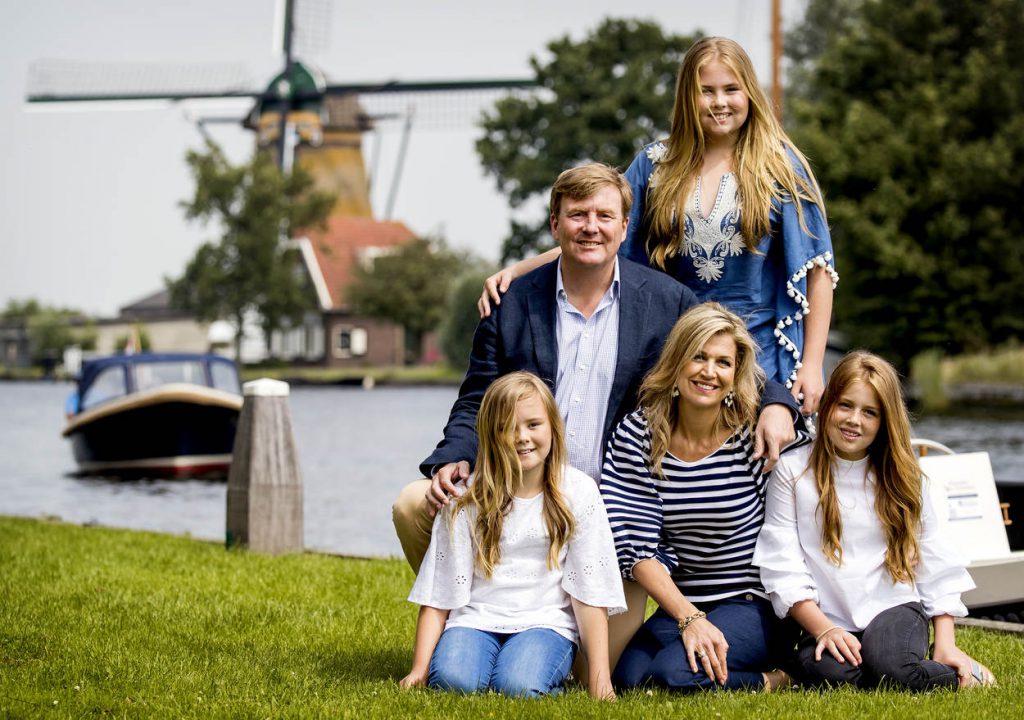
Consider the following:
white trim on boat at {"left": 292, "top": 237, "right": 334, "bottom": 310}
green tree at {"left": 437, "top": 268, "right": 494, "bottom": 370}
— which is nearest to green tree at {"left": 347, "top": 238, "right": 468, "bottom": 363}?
white trim on boat at {"left": 292, "top": 237, "right": 334, "bottom": 310}

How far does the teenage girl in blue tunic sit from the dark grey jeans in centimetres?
66

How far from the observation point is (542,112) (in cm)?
4228

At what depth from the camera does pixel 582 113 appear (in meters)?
41.6

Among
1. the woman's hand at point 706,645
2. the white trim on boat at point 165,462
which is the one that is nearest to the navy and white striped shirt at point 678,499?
the woman's hand at point 706,645

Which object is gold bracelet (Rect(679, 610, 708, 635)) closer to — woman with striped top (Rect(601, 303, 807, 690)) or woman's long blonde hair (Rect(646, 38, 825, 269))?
woman with striped top (Rect(601, 303, 807, 690))

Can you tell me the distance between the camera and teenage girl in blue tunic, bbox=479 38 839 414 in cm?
404

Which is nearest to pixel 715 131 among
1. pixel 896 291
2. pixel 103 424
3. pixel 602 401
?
pixel 602 401

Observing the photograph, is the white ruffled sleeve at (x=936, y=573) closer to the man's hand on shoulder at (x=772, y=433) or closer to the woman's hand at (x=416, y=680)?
the man's hand on shoulder at (x=772, y=433)

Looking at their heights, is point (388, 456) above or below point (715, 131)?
below

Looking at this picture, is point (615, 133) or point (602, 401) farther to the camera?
point (615, 133)

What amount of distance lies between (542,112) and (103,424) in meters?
25.0

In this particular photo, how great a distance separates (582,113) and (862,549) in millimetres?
38487

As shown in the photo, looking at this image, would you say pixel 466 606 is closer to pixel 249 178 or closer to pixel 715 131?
pixel 715 131

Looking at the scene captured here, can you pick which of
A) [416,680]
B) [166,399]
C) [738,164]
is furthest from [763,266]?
[166,399]
